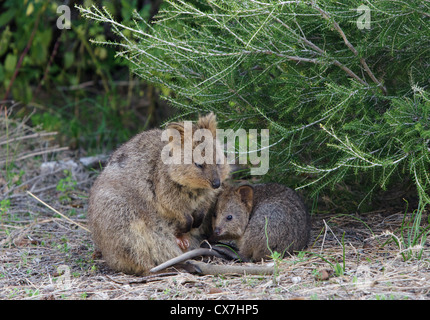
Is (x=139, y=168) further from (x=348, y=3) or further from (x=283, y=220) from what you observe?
(x=348, y=3)

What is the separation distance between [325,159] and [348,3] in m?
1.48

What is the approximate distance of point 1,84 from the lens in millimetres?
8977

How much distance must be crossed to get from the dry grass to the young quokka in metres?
0.21

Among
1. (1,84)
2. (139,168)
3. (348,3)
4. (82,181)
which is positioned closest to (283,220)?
(139,168)

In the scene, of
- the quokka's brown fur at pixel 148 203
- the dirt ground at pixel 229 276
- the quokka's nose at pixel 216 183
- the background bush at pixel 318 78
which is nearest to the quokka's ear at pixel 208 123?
the quokka's brown fur at pixel 148 203

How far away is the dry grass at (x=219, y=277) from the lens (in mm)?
3570

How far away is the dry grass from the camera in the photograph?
11.7 feet

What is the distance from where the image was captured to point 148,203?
462 cm

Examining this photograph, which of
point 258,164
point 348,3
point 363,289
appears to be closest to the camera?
point 363,289

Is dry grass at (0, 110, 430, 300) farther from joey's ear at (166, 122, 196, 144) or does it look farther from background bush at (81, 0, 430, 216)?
joey's ear at (166, 122, 196, 144)

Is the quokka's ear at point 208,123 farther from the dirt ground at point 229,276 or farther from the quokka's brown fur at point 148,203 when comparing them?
the dirt ground at point 229,276

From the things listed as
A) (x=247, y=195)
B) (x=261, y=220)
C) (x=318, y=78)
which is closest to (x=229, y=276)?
(x=261, y=220)

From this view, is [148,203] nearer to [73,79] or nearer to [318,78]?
[318,78]

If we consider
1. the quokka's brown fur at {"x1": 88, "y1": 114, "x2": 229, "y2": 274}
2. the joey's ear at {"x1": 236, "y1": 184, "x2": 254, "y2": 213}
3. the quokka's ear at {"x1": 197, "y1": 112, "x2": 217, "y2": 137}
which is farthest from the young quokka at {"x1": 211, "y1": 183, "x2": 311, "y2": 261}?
the quokka's ear at {"x1": 197, "y1": 112, "x2": 217, "y2": 137}
